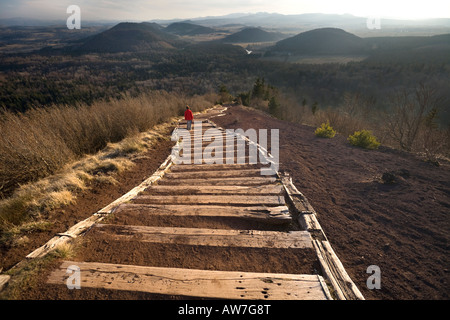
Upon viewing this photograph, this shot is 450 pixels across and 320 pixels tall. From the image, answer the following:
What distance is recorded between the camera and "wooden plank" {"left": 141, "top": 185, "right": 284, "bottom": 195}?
357 cm

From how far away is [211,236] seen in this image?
252 cm

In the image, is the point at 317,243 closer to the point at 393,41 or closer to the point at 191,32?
the point at 393,41

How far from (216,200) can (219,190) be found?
0.38 meters

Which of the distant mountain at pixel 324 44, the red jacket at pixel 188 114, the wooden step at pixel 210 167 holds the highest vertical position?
the distant mountain at pixel 324 44

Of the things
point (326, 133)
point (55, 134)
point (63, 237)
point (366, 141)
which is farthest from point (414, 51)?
point (63, 237)

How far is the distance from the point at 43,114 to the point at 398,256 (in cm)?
835

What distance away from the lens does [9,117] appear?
5.16m

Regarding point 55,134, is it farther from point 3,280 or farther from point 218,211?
point 218,211

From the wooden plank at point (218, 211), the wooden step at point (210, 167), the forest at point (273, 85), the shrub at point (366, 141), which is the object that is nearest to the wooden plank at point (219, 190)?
the wooden plank at point (218, 211)

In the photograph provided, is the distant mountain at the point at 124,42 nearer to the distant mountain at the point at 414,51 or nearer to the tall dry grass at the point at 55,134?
the distant mountain at the point at 414,51

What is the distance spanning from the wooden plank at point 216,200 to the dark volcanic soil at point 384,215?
730 millimetres

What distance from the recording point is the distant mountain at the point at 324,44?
78375 millimetres

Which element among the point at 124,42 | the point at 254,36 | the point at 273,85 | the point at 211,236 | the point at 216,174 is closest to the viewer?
the point at 211,236
